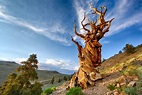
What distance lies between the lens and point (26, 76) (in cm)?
1025

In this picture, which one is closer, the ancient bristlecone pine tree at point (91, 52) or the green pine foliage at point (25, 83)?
the green pine foliage at point (25, 83)

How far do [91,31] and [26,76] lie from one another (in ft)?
23.2

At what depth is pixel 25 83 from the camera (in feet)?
33.3

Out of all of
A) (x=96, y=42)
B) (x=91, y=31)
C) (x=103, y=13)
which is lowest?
(x=96, y=42)

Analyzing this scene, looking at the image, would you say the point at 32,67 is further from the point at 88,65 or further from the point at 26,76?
the point at 88,65

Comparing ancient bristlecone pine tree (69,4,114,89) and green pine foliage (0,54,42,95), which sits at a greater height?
ancient bristlecone pine tree (69,4,114,89)

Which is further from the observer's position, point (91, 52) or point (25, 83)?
point (91, 52)

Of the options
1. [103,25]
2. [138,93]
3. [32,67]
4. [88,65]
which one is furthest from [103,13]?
[138,93]

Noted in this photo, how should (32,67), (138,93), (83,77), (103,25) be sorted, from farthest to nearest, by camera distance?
(103,25)
(83,77)
(32,67)
(138,93)

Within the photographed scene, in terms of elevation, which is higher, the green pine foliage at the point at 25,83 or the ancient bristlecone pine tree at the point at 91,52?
the ancient bristlecone pine tree at the point at 91,52

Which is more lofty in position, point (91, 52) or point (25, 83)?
point (91, 52)

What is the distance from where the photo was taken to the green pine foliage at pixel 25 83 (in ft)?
31.3

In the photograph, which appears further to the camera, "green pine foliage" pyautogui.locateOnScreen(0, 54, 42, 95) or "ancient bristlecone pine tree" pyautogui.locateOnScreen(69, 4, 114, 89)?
"ancient bristlecone pine tree" pyautogui.locateOnScreen(69, 4, 114, 89)

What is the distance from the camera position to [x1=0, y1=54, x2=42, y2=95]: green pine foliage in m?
9.55
